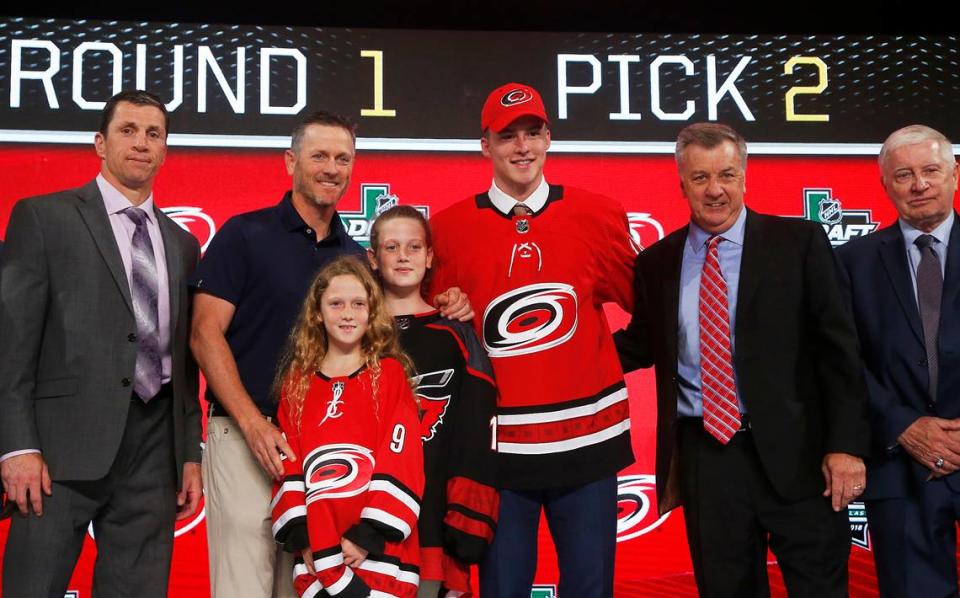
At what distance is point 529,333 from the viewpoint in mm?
2439

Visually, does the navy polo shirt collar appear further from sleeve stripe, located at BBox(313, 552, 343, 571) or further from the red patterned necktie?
the red patterned necktie

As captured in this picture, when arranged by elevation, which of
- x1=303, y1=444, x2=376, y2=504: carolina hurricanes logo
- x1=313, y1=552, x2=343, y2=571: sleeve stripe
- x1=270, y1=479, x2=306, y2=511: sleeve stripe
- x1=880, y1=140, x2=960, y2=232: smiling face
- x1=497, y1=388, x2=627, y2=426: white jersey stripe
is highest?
x1=880, y1=140, x2=960, y2=232: smiling face

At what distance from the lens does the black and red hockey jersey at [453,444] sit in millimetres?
2273

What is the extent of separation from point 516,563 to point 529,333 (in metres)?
0.57

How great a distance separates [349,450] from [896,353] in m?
1.39

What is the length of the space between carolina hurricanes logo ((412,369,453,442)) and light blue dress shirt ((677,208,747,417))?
60cm

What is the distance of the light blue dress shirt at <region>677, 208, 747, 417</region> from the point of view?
2.43 m

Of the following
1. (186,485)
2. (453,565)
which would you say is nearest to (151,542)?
(186,485)

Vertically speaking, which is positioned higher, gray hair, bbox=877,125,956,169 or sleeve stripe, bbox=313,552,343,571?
gray hair, bbox=877,125,956,169

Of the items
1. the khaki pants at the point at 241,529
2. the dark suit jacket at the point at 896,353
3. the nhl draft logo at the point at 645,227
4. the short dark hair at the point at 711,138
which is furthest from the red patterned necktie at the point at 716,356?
the nhl draft logo at the point at 645,227

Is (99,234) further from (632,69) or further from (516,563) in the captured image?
(632,69)

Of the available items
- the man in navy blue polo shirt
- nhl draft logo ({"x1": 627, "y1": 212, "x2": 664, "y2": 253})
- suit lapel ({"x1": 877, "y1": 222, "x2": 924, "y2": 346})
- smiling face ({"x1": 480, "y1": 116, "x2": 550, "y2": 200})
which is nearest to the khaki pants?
the man in navy blue polo shirt

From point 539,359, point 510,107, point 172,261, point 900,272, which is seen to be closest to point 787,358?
point 900,272

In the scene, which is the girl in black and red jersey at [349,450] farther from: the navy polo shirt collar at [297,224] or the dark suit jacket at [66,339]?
the dark suit jacket at [66,339]
